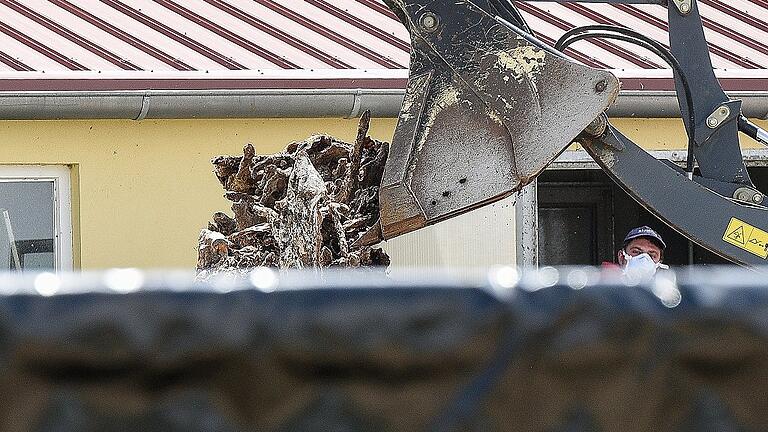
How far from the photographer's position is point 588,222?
1294 centimetres

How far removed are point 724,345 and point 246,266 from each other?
14.6 ft

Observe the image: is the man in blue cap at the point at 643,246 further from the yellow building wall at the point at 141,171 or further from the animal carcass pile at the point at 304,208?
the animal carcass pile at the point at 304,208

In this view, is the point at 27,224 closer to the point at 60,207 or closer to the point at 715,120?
the point at 60,207

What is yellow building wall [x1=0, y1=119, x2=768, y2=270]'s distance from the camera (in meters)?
7.72

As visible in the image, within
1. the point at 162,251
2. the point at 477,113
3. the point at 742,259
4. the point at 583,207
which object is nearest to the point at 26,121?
the point at 162,251

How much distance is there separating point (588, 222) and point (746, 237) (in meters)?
8.13

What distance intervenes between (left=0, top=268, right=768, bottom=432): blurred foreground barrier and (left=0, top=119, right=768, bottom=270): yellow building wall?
6.77m

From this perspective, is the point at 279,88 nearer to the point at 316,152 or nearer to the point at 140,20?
the point at 140,20

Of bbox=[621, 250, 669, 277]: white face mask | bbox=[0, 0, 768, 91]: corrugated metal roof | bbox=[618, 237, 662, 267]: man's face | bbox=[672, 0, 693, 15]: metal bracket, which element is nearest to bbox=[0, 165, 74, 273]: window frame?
bbox=[0, 0, 768, 91]: corrugated metal roof

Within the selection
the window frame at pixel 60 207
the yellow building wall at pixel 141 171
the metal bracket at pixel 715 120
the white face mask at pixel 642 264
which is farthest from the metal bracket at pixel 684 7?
the window frame at pixel 60 207

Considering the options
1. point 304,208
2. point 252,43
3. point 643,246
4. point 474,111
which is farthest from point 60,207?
point 474,111

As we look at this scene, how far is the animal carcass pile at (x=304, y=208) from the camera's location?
5.16m

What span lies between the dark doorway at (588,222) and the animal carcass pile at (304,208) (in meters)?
7.24

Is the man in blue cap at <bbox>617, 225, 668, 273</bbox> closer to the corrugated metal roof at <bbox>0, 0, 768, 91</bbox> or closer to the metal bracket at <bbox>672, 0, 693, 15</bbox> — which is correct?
the corrugated metal roof at <bbox>0, 0, 768, 91</bbox>
